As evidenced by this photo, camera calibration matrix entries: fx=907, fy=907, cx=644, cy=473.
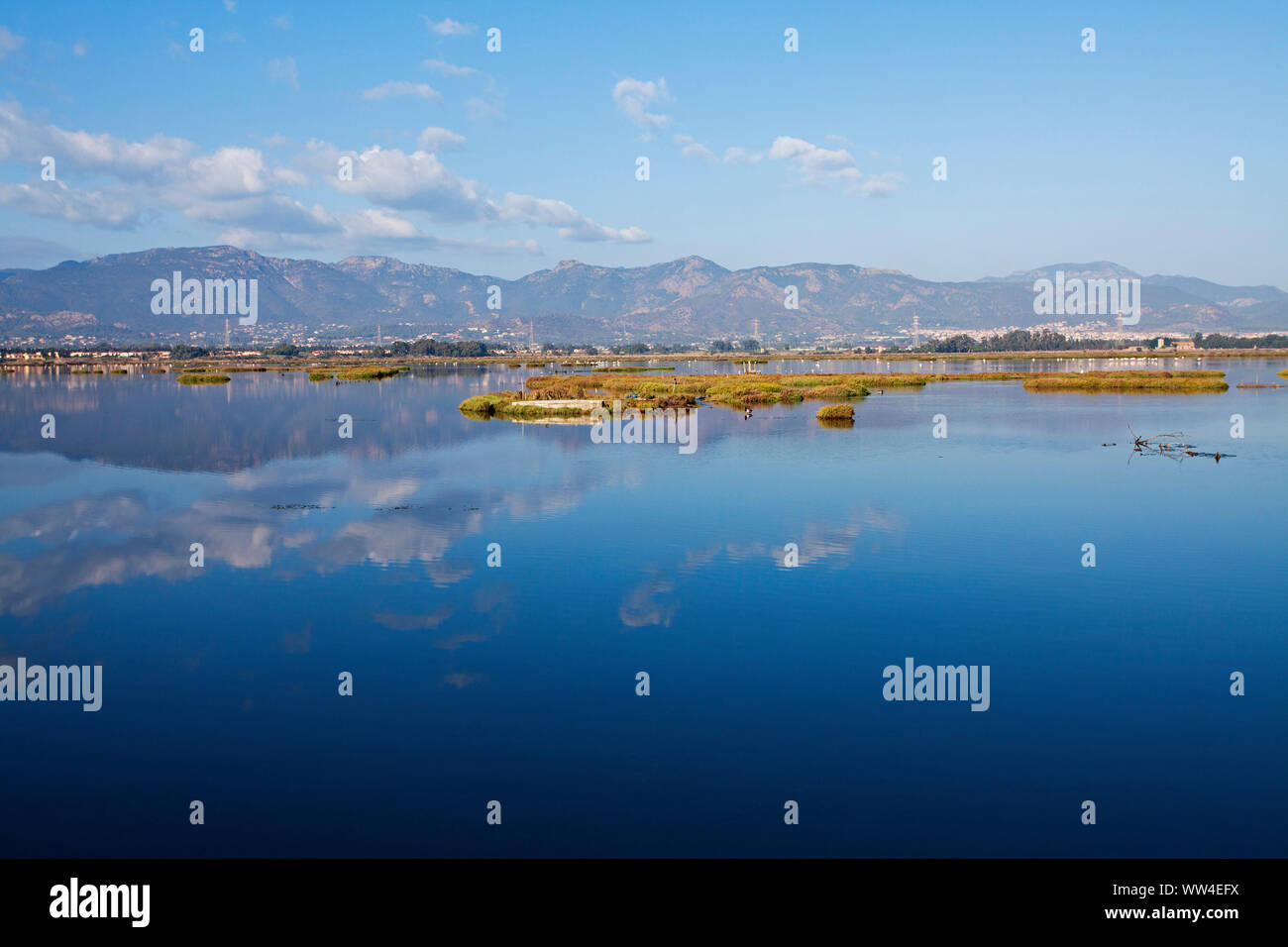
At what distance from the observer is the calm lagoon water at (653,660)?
13258 mm

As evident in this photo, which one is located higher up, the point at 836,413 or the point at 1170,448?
the point at 836,413

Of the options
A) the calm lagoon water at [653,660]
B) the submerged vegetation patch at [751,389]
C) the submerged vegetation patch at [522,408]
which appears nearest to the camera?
the calm lagoon water at [653,660]

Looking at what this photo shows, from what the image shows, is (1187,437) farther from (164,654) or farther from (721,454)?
(164,654)

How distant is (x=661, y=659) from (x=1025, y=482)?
27.0 m

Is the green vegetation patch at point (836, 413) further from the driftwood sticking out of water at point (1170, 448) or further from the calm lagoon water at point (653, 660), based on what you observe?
the calm lagoon water at point (653, 660)

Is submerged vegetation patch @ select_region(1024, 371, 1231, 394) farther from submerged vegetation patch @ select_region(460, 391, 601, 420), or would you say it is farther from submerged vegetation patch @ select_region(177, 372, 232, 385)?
submerged vegetation patch @ select_region(177, 372, 232, 385)

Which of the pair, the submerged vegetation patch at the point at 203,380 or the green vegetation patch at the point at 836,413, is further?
the submerged vegetation patch at the point at 203,380

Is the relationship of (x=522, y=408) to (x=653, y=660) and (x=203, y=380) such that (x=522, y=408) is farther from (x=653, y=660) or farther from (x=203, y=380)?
(x=203, y=380)

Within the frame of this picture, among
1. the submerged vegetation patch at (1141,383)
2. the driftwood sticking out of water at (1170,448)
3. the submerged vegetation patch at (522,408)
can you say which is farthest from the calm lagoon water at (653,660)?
the submerged vegetation patch at (1141,383)

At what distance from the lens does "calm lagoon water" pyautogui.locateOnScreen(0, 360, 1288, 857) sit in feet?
43.5

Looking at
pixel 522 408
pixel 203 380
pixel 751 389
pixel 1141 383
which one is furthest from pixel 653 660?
pixel 203 380

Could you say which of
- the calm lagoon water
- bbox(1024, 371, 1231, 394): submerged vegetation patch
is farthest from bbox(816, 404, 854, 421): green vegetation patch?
bbox(1024, 371, 1231, 394): submerged vegetation patch

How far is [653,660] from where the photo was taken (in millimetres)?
19375
